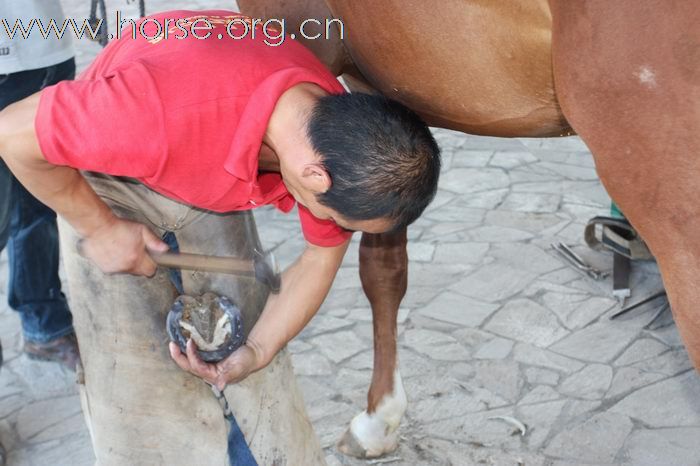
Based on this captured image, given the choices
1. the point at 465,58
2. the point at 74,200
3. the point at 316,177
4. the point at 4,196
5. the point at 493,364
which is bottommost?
the point at 493,364

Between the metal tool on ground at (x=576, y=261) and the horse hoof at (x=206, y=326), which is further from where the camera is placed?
the metal tool on ground at (x=576, y=261)

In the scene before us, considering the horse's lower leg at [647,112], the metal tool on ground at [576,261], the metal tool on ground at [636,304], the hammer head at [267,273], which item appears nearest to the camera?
the horse's lower leg at [647,112]

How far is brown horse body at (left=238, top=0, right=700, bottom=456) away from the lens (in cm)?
123

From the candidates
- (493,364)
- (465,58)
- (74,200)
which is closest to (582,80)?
(465,58)

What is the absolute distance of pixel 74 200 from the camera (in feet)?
5.35

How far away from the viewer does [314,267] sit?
1.84m

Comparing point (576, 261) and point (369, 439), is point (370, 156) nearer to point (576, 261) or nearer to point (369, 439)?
point (369, 439)

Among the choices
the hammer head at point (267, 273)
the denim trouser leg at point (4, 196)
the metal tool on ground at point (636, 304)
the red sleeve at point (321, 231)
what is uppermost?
the red sleeve at point (321, 231)

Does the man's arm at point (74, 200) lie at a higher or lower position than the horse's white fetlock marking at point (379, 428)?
higher

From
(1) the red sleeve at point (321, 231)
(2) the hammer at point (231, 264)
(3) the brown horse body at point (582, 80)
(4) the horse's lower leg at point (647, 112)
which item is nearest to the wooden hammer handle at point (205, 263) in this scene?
(2) the hammer at point (231, 264)

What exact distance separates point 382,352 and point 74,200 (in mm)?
1023

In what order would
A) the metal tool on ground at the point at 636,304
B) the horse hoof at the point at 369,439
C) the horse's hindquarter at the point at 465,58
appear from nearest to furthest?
the horse's hindquarter at the point at 465,58 < the horse hoof at the point at 369,439 < the metal tool on ground at the point at 636,304

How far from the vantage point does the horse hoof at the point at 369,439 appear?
2.34m

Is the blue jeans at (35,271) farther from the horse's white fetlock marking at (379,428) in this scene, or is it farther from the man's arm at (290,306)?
the man's arm at (290,306)
